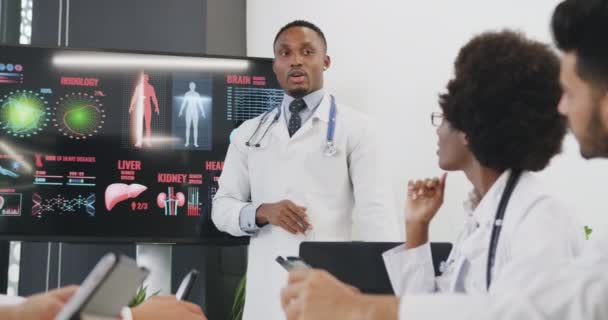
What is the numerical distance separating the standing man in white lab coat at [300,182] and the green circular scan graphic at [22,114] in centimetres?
110

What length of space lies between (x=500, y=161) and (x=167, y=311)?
0.76 meters

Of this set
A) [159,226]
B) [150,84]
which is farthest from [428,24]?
[159,226]

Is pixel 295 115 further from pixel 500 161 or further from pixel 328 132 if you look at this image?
pixel 500 161

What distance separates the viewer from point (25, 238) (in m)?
3.46

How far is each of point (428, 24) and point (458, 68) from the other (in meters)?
2.05

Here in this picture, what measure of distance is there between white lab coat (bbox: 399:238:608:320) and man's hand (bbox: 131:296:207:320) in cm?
49

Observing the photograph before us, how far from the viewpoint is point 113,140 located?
3.60m

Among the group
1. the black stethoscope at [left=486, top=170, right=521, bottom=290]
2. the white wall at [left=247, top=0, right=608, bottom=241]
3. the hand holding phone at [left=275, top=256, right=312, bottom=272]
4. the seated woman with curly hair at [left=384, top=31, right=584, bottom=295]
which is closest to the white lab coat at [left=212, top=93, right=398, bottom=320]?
the white wall at [left=247, top=0, right=608, bottom=241]

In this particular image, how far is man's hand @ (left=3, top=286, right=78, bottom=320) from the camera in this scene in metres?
0.95

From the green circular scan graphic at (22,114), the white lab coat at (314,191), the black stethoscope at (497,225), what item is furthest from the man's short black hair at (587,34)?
the green circular scan graphic at (22,114)

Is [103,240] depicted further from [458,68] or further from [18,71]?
[458,68]

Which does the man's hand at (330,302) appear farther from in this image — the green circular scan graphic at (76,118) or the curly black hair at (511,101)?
the green circular scan graphic at (76,118)

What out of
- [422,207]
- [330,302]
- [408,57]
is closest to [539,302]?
[330,302]

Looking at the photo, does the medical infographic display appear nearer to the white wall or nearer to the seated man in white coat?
the white wall
